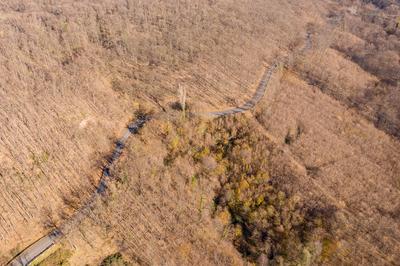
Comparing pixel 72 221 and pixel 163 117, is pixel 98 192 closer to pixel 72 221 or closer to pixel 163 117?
pixel 72 221

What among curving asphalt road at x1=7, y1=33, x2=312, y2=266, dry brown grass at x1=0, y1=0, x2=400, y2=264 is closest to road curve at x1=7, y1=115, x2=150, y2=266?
curving asphalt road at x1=7, y1=33, x2=312, y2=266

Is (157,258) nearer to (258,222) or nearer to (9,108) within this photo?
(258,222)

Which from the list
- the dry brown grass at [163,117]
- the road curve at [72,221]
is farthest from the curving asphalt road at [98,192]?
the dry brown grass at [163,117]

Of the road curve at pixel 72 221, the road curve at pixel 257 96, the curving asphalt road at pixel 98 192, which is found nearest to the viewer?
the road curve at pixel 72 221

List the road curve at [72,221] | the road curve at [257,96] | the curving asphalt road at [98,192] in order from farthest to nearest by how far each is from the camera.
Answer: the road curve at [257,96] → the curving asphalt road at [98,192] → the road curve at [72,221]

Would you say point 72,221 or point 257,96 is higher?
point 257,96

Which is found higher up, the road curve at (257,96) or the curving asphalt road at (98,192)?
the road curve at (257,96)

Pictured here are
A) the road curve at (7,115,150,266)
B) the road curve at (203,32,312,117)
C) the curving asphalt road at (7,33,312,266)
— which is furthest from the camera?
the road curve at (203,32,312,117)

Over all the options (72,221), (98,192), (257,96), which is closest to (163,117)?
(98,192)

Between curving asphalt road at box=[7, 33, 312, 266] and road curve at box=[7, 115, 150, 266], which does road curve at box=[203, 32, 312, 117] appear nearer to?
curving asphalt road at box=[7, 33, 312, 266]

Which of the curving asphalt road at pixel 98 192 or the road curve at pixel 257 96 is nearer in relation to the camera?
the curving asphalt road at pixel 98 192

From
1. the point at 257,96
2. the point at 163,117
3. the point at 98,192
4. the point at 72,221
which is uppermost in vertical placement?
the point at 257,96

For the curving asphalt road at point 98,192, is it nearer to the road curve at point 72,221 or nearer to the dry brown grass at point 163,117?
the road curve at point 72,221
